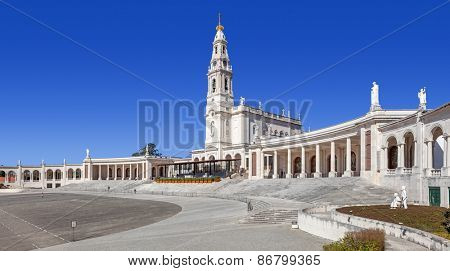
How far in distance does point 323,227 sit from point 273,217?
7180mm

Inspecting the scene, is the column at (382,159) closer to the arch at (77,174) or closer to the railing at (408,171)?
the railing at (408,171)

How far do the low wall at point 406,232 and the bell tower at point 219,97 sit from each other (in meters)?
72.4

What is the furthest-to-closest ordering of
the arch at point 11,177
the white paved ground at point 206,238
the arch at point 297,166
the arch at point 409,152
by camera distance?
the arch at point 11,177
the arch at point 297,166
the arch at point 409,152
the white paved ground at point 206,238

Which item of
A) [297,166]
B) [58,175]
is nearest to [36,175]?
[58,175]

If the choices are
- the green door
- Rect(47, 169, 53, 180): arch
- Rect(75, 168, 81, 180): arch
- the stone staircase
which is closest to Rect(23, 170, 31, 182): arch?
Rect(47, 169, 53, 180): arch

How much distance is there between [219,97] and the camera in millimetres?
94312

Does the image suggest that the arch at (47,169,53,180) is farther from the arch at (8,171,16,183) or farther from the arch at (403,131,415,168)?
the arch at (403,131,415,168)

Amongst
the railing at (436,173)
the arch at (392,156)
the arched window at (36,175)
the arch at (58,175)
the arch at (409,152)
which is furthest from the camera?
the arch at (58,175)

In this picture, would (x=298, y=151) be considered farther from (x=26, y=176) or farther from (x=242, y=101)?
(x=26, y=176)

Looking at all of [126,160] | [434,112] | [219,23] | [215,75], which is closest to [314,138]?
[434,112]

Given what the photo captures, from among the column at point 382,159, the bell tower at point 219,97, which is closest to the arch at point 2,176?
the bell tower at point 219,97

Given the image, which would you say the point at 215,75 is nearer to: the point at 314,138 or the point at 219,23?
the point at 219,23

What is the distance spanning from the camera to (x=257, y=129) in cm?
9756

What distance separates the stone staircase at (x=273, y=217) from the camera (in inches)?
999
